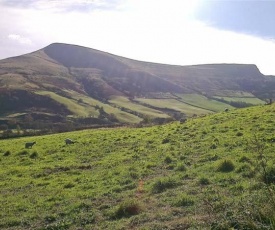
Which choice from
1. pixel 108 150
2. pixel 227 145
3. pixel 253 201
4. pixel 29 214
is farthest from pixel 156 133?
pixel 253 201

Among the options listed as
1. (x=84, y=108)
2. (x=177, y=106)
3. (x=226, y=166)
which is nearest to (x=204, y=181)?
(x=226, y=166)

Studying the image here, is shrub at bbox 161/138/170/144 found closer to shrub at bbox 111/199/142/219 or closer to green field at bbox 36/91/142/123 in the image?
shrub at bbox 111/199/142/219

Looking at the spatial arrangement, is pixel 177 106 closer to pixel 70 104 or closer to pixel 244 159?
pixel 70 104

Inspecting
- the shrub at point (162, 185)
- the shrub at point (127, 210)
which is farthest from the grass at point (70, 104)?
the shrub at point (127, 210)

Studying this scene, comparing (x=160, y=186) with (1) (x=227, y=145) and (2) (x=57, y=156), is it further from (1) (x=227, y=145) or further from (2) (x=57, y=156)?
(2) (x=57, y=156)

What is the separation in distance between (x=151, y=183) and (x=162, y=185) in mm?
832

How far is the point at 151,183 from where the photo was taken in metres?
17.6

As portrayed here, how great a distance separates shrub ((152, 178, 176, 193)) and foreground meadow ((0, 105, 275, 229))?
45 millimetres

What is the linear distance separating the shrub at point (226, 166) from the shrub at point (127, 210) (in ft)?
17.8

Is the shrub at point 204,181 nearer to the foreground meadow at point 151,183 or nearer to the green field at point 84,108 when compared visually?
the foreground meadow at point 151,183

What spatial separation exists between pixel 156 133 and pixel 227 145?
1286cm

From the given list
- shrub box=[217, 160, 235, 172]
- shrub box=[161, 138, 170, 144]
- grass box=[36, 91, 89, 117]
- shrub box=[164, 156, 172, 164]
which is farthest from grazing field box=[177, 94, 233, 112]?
shrub box=[217, 160, 235, 172]

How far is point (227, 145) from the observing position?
78.1 ft

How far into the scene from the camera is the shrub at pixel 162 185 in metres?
16.6
